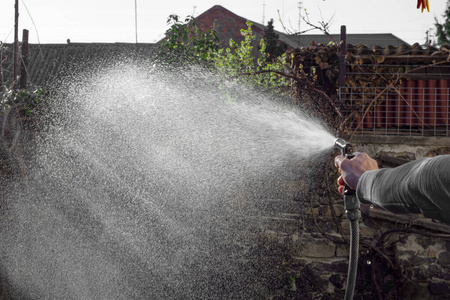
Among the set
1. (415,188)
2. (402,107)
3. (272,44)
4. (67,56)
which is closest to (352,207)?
(415,188)

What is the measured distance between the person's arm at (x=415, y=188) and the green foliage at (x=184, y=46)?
18.5ft

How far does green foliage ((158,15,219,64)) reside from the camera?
7.51 meters

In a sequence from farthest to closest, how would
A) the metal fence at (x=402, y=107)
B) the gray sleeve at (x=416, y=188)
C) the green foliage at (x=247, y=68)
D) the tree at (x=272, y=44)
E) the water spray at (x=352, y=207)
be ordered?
the tree at (x=272, y=44) < the green foliage at (x=247, y=68) < the metal fence at (x=402, y=107) < the water spray at (x=352, y=207) < the gray sleeve at (x=416, y=188)

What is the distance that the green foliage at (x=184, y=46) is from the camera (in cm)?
751

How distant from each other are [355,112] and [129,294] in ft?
10.9

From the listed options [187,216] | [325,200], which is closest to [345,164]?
[325,200]

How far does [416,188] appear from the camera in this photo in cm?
178

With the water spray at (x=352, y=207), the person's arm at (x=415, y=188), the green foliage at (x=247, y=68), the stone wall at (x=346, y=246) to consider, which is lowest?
the stone wall at (x=346, y=246)

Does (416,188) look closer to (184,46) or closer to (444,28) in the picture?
(184,46)

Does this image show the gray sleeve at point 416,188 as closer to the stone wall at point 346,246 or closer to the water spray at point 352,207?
the water spray at point 352,207

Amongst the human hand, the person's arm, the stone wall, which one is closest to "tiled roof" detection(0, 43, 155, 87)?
the stone wall

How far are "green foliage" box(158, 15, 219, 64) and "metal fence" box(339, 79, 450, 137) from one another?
2.55 m

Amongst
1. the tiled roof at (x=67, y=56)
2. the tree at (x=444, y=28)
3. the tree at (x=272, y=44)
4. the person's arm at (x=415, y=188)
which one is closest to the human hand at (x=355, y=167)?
the person's arm at (x=415, y=188)

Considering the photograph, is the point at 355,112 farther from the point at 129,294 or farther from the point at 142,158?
the point at 129,294
